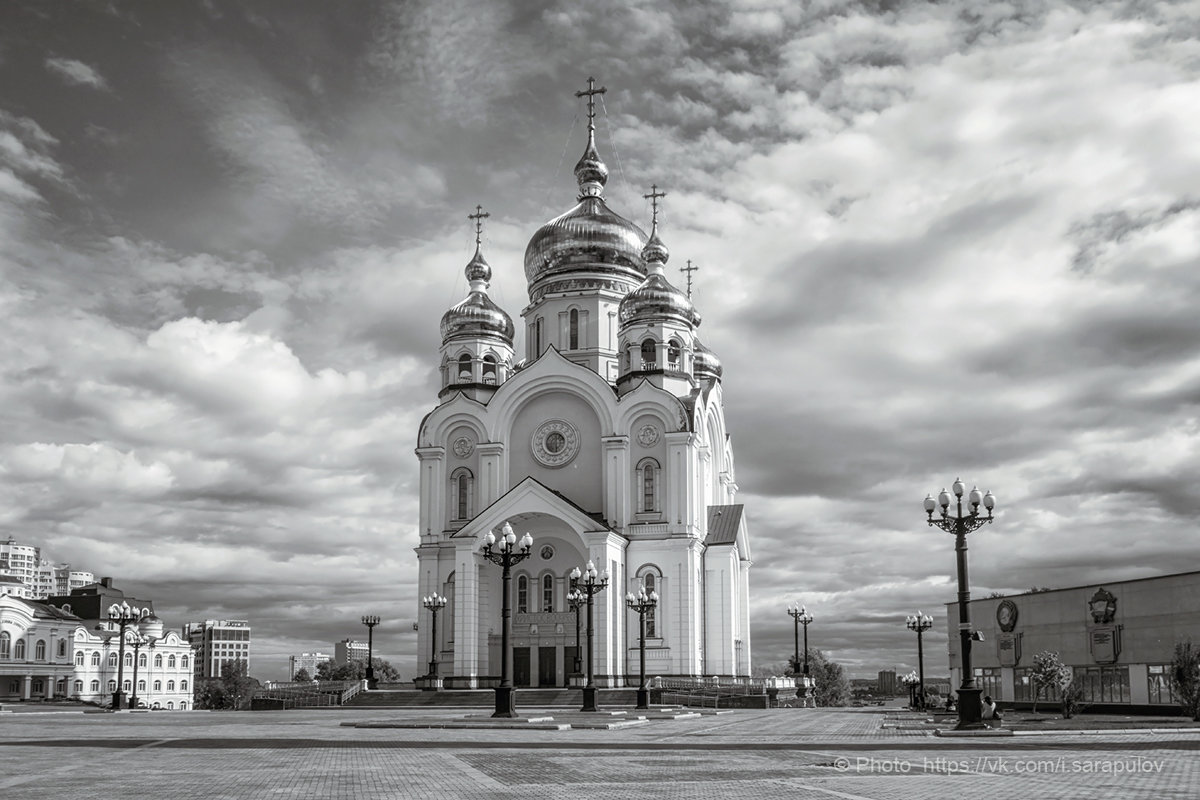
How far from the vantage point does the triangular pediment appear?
4947 cm

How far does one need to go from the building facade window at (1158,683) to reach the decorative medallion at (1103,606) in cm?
268

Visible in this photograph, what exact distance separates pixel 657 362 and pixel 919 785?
41932mm

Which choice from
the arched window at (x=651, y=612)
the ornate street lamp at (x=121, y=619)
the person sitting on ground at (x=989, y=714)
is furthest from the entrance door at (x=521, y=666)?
the person sitting on ground at (x=989, y=714)

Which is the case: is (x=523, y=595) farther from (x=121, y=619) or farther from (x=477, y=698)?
(x=121, y=619)

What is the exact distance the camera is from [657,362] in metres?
54.9

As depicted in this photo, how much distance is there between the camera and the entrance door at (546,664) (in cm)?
5050

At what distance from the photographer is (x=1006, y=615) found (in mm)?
48875

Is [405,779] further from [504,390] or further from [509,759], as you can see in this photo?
[504,390]

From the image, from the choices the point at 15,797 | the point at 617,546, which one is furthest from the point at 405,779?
the point at 617,546

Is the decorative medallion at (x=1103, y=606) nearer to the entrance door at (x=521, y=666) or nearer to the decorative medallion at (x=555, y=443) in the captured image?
the decorative medallion at (x=555, y=443)

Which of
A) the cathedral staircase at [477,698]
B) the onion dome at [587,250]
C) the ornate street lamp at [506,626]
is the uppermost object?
the onion dome at [587,250]

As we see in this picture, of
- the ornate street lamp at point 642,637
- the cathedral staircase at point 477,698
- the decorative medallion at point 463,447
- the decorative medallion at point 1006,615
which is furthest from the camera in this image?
the decorative medallion at point 463,447

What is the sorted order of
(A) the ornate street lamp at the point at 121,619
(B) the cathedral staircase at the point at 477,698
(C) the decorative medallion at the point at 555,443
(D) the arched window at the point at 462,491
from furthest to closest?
(D) the arched window at the point at 462,491 < (C) the decorative medallion at the point at 555,443 < (A) the ornate street lamp at the point at 121,619 < (B) the cathedral staircase at the point at 477,698

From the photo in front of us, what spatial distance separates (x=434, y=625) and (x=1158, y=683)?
27538 mm
